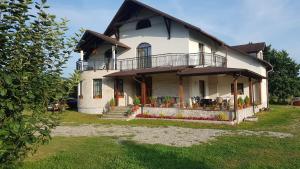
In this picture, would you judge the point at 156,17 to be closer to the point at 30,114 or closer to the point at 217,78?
the point at 217,78

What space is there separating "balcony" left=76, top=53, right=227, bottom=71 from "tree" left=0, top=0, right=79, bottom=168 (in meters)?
17.4

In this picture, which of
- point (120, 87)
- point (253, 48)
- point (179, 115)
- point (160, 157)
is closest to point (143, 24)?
point (120, 87)

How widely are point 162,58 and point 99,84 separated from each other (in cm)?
559

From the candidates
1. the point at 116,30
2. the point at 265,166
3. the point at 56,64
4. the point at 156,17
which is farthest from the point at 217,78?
the point at 56,64

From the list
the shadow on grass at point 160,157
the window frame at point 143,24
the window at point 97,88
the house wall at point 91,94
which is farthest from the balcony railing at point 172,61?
the shadow on grass at point 160,157

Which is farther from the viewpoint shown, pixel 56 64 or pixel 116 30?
pixel 116 30

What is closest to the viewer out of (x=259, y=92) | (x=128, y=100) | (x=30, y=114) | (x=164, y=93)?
(x=30, y=114)

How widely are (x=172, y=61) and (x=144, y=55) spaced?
308 centimetres

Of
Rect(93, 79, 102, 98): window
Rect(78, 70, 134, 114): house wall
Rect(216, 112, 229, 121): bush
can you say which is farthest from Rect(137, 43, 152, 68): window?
Rect(216, 112, 229, 121): bush

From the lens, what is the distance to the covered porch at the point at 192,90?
1667 cm

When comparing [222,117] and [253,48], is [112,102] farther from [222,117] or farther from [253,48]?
[253,48]

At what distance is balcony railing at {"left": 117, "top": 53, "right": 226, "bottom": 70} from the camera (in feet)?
67.7

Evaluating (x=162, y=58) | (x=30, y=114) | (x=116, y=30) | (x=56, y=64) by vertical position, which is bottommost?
(x=30, y=114)

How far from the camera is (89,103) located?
2248cm
